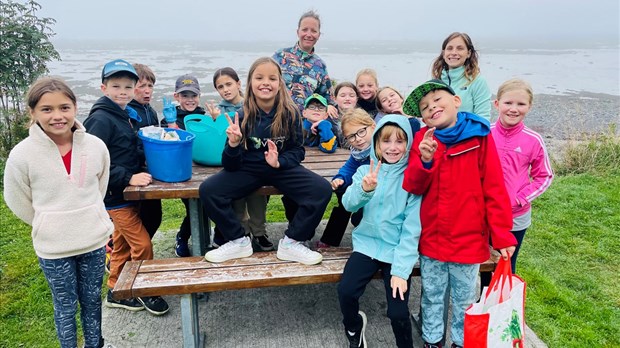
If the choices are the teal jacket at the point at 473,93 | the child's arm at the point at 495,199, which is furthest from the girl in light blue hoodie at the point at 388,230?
the teal jacket at the point at 473,93

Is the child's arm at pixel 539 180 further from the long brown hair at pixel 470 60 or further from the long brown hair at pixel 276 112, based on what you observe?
the long brown hair at pixel 276 112

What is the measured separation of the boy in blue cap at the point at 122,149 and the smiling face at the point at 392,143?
1.62 m

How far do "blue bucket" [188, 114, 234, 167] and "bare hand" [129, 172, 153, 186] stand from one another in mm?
486

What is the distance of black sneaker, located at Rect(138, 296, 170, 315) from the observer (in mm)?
3795

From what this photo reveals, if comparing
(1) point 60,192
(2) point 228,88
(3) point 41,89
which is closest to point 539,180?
(2) point 228,88

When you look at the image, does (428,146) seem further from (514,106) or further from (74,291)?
(74,291)

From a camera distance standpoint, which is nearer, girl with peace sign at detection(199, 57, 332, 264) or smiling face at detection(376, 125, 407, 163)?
smiling face at detection(376, 125, 407, 163)

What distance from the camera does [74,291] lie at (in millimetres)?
2975

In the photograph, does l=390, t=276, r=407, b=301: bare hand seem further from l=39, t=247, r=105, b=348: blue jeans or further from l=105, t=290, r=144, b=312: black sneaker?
l=105, t=290, r=144, b=312: black sneaker

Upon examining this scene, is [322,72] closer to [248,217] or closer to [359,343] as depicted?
[248,217]

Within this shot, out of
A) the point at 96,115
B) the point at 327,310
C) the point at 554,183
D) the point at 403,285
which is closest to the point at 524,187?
the point at 403,285

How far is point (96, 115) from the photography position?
3.42 m

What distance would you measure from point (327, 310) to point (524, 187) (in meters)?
1.76

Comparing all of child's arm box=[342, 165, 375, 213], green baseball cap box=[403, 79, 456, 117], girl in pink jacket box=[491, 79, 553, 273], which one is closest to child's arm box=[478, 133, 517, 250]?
green baseball cap box=[403, 79, 456, 117]
